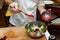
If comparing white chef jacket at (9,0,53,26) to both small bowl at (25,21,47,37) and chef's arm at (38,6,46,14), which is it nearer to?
chef's arm at (38,6,46,14)

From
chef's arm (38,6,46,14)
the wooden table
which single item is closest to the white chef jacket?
chef's arm (38,6,46,14)

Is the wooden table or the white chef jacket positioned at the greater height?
the white chef jacket

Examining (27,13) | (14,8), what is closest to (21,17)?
(27,13)

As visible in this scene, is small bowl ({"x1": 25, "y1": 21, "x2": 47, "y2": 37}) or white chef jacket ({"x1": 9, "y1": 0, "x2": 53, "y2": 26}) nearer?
small bowl ({"x1": 25, "y1": 21, "x2": 47, "y2": 37})

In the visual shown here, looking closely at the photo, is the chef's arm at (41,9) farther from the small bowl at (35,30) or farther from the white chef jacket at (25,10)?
the small bowl at (35,30)

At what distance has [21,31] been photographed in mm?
1263

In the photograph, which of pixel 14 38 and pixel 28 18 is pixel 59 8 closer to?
pixel 28 18

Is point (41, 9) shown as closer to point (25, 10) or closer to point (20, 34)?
point (25, 10)

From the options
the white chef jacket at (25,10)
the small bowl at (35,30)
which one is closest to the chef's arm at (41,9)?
the white chef jacket at (25,10)

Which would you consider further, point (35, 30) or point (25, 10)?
point (25, 10)

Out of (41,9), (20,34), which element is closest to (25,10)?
(41,9)

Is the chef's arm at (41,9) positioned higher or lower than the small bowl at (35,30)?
higher

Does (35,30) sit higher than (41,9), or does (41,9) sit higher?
(41,9)

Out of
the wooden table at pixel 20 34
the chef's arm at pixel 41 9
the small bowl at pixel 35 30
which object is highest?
the chef's arm at pixel 41 9
